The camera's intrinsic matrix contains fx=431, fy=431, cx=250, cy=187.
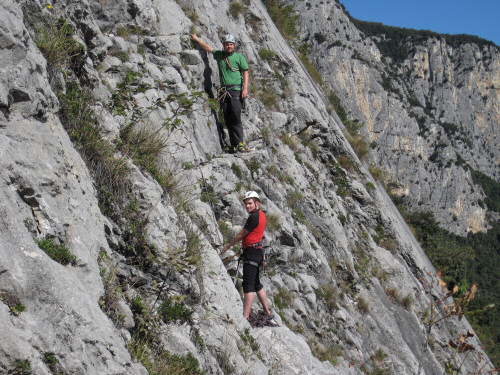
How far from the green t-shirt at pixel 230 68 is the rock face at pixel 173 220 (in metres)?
0.46

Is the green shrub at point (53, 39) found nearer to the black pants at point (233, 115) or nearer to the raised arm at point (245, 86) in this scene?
the black pants at point (233, 115)

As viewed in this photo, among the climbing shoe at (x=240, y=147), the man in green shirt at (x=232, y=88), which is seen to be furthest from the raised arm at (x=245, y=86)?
the climbing shoe at (x=240, y=147)

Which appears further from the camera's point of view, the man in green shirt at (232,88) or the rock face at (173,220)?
the man in green shirt at (232,88)

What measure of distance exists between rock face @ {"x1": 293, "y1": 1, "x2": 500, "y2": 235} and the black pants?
68449 millimetres

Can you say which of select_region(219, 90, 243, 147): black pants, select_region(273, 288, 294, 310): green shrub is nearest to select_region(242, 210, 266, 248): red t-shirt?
select_region(273, 288, 294, 310): green shrub

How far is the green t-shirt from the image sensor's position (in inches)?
338

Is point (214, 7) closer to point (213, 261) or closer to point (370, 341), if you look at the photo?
point (213, 261)

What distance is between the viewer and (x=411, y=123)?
88.5 metres

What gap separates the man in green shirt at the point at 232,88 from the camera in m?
8.48

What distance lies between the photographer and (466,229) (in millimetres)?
86812

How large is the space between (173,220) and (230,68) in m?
4.54

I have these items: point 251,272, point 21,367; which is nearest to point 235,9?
point 251,272

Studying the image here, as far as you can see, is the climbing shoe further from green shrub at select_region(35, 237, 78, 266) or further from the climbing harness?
green shrub at select_region(35, 237, 78, 266)

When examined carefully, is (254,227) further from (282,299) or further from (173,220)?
(282,299)
